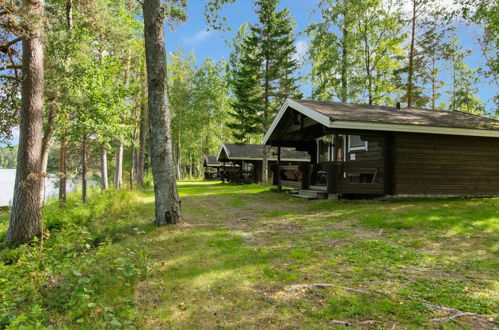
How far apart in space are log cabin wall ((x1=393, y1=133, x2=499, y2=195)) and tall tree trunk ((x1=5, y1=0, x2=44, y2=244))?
1025 centimetres

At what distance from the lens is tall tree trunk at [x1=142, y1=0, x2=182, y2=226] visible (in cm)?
600

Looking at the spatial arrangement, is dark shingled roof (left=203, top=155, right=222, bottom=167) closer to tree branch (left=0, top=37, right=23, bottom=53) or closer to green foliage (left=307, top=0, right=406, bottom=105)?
green foliage (left=307, top=0, right=406, bottom=105)

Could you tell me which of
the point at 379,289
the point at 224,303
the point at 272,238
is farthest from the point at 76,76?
the point at 379,289

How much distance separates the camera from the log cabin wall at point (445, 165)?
31.0 feet

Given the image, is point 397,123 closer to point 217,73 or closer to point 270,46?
point 270,46

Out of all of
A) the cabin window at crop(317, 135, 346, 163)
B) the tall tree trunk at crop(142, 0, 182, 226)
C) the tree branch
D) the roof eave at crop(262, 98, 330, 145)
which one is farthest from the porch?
the tree branch

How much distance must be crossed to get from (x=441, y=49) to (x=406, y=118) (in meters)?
12.8

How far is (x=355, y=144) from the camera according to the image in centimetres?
1248

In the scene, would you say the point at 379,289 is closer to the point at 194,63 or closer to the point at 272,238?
the point at 272,238

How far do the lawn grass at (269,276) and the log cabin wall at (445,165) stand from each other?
303cm

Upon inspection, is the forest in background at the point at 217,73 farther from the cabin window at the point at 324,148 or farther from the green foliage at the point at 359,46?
the cabin window at the point at 324,148

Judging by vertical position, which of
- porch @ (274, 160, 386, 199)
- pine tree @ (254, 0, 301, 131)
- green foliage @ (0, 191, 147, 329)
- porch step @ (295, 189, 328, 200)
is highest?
pine tree @ (254, 0, 301, 131)

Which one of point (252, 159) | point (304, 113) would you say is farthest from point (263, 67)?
point (304, 113)

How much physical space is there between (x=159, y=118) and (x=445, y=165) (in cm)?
954
